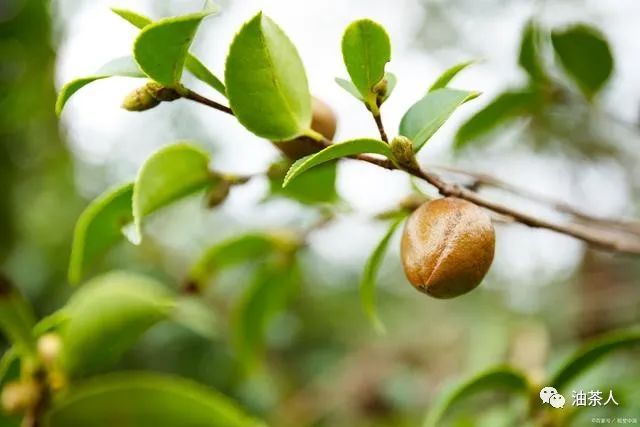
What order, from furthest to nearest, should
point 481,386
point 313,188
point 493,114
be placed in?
1. point 493,114
2. point 313,188
3. point 481,386

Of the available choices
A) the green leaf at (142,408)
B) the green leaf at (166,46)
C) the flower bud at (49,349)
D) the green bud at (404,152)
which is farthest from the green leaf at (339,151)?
the flower bud at (49,349)

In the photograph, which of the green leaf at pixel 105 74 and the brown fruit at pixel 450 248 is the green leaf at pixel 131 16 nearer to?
the green leaf at pixel 105 74

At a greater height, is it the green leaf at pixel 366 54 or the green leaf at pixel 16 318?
the green leaf at pixel 366 54

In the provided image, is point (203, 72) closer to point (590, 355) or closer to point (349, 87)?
point (349, 87)

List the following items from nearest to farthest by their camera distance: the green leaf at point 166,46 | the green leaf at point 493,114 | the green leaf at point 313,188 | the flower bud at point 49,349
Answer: the green leaf at point 166,46, the flower bud at point 49,349, the green leaf at point 313,188, the green leaf at point 493,114

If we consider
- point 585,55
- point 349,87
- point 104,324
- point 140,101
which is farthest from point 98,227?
point 585,55
